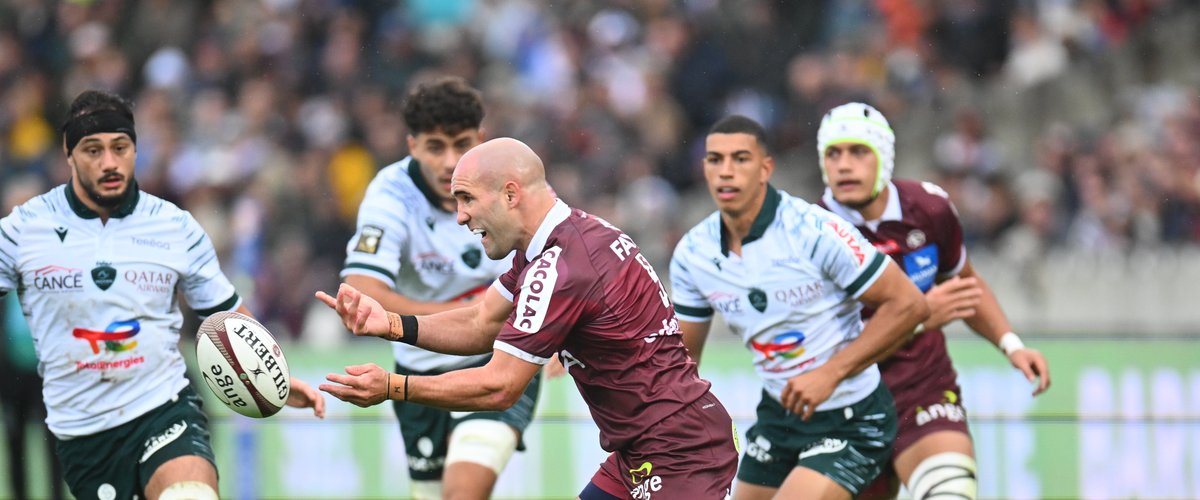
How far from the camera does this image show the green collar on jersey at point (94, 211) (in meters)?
7.73

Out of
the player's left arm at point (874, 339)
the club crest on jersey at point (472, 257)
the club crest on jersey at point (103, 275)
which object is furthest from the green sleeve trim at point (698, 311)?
the club crest on jersey at point (103, 275)

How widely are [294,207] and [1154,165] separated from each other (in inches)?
349

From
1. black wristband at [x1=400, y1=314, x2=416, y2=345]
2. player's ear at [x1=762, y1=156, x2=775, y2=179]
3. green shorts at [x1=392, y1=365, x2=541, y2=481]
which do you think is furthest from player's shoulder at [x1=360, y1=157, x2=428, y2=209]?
black wristband at [x1=400, y1=314, x2=416, y2=345]

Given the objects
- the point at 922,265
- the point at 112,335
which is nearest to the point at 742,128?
the point at 922,265

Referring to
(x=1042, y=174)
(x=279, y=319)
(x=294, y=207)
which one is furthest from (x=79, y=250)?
(x=1042, y=174)

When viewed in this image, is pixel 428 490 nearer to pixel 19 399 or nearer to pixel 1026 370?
pixel 1026 370

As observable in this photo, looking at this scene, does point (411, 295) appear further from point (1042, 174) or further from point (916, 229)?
point (1042, 174)

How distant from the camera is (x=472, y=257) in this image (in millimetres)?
8898

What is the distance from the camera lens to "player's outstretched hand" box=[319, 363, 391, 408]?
6066 millimetres

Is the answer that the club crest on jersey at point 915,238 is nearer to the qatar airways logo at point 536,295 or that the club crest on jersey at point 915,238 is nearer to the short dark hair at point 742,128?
the short dark hair at point 742,128

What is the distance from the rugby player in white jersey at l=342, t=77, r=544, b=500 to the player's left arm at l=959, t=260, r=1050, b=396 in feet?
8.06

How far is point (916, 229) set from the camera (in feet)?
28.0

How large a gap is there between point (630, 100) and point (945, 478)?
1077cm

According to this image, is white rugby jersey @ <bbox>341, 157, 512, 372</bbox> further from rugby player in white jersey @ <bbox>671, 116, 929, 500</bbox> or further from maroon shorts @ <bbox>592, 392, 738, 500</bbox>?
maroon shorts @ <bbox>592, 392, 738, 500</bbox>
